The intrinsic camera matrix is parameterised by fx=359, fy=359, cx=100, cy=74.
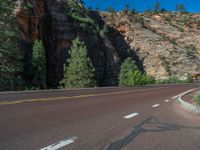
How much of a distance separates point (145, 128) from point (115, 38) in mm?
90960

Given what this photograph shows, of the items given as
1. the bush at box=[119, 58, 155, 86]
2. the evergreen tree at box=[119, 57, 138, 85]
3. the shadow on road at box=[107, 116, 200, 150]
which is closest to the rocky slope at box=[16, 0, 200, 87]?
the evergreen tree at box=[119, 57, 138, 85]

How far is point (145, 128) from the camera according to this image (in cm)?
855

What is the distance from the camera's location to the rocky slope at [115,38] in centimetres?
6278

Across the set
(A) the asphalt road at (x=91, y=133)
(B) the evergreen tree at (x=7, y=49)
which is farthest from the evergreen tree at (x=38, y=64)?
(A) the asphalt road at (x=91, y=133)

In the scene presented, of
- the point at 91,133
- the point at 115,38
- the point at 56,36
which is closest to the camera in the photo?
the point at 91,133

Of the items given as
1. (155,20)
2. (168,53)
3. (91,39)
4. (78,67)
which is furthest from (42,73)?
(155,20)

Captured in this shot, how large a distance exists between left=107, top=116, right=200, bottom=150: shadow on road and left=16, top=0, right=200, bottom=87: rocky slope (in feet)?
141

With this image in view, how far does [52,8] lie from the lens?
228ft

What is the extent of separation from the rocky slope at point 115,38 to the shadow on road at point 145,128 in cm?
4284

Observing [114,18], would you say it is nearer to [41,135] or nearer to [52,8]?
[52,8]

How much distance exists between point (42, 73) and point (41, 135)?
43832 millimetres

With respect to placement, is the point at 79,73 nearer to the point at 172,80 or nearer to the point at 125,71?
the point at 125,71

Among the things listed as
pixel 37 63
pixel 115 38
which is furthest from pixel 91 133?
pixel 115 38

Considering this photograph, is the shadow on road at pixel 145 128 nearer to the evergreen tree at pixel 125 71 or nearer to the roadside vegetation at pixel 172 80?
the evergreen tree at pixel 125 71
